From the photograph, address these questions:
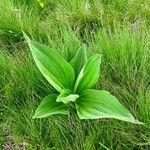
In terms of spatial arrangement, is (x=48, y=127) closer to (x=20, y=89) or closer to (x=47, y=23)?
(x=20, y=89)

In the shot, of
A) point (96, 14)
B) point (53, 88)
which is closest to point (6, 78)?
point (53, 88)

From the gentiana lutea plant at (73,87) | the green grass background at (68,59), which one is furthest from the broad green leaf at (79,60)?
the green grass background at (68,59)

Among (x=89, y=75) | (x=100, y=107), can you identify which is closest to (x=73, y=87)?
(x=89, y=75)

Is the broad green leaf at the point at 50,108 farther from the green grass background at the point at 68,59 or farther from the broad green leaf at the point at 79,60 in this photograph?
the broad green leaf at the point at 79,60

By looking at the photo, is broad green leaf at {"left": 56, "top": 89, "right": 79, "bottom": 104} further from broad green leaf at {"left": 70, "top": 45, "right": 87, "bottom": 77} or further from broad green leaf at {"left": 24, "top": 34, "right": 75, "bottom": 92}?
broad green leaf at {"left": 70, "top": 45, "right": 87, "bottom": 77}

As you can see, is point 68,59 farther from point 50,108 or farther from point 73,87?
point 50,108

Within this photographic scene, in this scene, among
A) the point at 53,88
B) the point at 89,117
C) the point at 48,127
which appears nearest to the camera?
the point at 89,117
